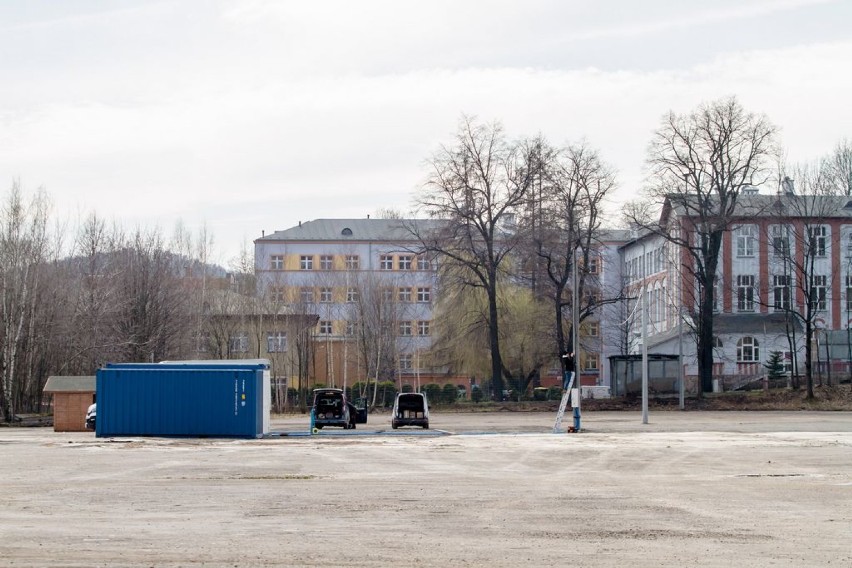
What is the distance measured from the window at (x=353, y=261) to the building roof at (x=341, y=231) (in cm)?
187

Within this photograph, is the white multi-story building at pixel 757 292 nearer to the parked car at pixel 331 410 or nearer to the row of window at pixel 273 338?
the row of window at pixel 273 338

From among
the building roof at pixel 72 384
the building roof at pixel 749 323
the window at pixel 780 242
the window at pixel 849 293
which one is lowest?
the building roof at pixel 72 384

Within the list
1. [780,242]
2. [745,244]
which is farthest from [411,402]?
[745,244]

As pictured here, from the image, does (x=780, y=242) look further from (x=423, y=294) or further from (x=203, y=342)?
(x=423, y=294)

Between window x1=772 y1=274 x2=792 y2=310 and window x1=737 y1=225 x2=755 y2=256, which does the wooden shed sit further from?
window x1=737 y1=225 x2=755 y2=256

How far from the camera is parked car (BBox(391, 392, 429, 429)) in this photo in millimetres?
45062

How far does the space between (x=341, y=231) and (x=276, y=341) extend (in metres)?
25.1

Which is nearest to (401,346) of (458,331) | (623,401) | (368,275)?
(368,275)

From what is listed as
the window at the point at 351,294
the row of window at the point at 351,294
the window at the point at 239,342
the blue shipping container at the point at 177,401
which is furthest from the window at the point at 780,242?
the blue shipping container at the point at 177,401

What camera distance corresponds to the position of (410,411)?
45469 mm

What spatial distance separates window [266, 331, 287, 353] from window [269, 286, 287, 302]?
2.70m

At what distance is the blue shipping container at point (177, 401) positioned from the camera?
39.9m

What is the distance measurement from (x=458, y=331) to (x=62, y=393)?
3328 cm

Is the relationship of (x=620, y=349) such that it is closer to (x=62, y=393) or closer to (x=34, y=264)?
(x=34, y=264)
